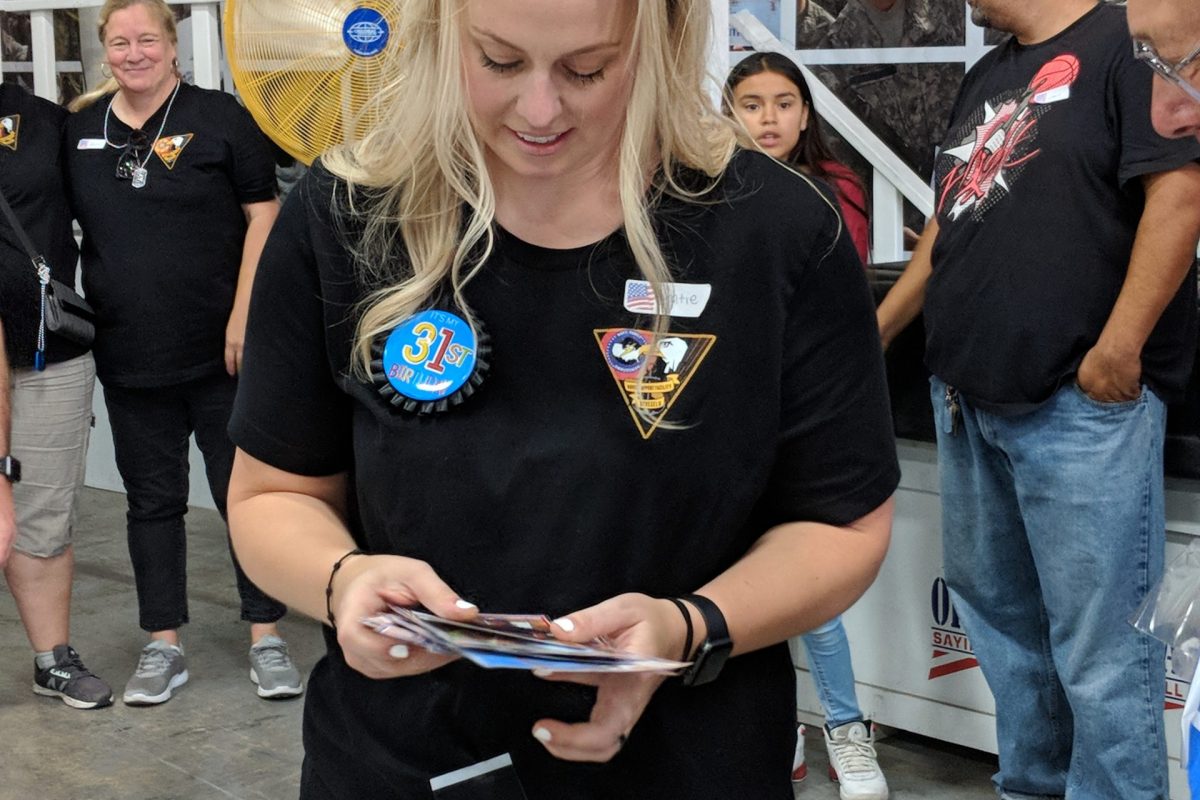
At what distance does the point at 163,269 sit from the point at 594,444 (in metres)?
3.14

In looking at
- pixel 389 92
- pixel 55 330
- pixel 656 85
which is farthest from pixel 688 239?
pixel 55 330

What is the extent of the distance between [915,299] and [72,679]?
258 cm

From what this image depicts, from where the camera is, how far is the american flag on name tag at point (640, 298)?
1.28 metres

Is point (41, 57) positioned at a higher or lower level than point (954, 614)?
higher

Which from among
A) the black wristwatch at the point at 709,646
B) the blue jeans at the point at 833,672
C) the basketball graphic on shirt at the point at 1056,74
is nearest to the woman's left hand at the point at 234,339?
the blue jeans at the point at 833,672

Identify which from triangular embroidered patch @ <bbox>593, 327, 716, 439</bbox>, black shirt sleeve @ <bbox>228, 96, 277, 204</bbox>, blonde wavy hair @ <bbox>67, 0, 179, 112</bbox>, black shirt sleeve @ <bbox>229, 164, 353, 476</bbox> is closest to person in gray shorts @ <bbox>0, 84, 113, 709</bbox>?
blonde wavy hair @ <bbox>67, 0, 179, 112</bbox>

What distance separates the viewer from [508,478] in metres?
1.27

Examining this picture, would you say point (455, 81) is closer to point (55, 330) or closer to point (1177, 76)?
point (1177, 76)

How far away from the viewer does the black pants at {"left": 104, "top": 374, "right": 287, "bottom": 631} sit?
422 cm

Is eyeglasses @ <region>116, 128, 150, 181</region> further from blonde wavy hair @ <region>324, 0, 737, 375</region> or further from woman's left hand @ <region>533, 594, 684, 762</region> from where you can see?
woman's left hand @ <region>533, 594, 684, 762</region>

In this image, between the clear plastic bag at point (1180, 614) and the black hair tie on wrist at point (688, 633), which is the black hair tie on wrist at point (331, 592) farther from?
the clear plastic bag at point (1180, 614)

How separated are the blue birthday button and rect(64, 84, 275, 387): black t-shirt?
301 centimetres

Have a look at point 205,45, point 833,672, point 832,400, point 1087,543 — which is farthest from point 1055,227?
point 205,45

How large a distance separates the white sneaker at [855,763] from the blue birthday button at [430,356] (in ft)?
7.98
